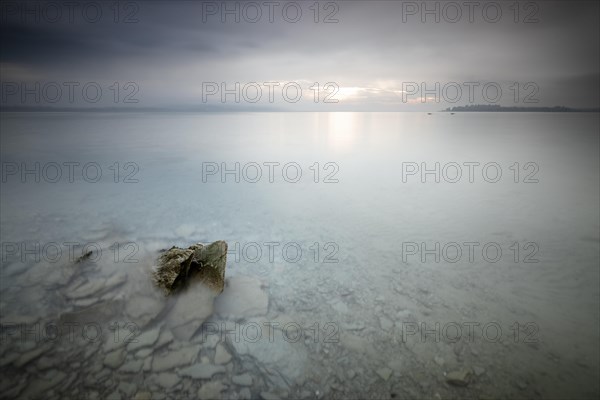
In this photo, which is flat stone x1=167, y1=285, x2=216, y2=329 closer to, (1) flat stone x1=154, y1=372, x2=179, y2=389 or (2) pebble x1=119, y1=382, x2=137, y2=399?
(1) flat stone x1=154, y1=372, x2=179, y2=389

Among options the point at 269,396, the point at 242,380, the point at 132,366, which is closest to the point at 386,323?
the point at 269,396

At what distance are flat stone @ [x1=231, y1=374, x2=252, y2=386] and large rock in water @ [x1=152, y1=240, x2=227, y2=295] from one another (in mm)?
2030

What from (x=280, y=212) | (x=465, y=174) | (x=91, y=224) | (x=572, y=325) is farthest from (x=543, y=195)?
(x=91, y=224)

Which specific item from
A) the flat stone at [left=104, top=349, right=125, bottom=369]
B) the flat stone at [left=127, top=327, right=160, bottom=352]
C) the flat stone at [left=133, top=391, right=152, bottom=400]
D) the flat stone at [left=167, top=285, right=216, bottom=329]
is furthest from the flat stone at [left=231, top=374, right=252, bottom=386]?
the flat stone at [left=104, top=349, right=125, bottom=369]

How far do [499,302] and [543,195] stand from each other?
31.2 feet

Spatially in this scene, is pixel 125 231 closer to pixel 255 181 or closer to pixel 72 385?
pixel 72 385

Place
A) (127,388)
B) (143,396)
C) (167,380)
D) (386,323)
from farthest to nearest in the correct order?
(386,323), (167,380), (127,388), (143,396)

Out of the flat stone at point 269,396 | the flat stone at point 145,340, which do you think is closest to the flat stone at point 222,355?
the flat stone at point 269,396

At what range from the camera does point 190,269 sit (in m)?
6.27

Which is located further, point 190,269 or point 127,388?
point 190,269

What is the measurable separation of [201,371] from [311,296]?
→ 2664mm

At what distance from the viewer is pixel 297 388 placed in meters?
4.30

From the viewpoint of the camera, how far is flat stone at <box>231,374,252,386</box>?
14.2 ft

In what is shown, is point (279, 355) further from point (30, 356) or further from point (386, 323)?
point (30, 356)
